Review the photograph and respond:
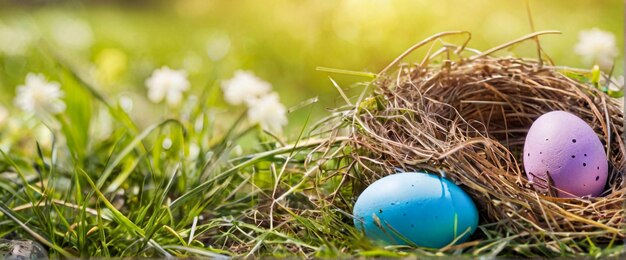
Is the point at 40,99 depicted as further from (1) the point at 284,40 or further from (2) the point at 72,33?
(2) the point at 72,33

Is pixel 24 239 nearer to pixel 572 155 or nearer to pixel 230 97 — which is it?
pixel 230 97

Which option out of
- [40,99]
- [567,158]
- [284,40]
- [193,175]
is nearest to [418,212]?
[567,158]

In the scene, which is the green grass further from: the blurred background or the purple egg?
the purple egg

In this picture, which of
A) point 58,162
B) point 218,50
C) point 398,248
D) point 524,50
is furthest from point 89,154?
point 524,50

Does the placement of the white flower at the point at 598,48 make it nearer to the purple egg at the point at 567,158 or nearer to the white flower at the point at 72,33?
the purple egg at the point at 567,158

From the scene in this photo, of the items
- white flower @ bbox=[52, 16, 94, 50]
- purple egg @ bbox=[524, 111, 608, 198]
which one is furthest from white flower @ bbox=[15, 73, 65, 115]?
white flower @ bbox=[52, 16, 94, 50]

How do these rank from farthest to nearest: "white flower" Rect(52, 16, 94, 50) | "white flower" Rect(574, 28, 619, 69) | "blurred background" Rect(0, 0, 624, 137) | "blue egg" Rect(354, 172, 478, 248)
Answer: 1. "white flower" Rect(52, 16, 94, 50)
2. "blurred background" Rect(0, 0, 624, 137)
3. "white flower" Rect(574, 28, 619, 69)
4. "blue egg" Rect(354, 172, 478, 248)
